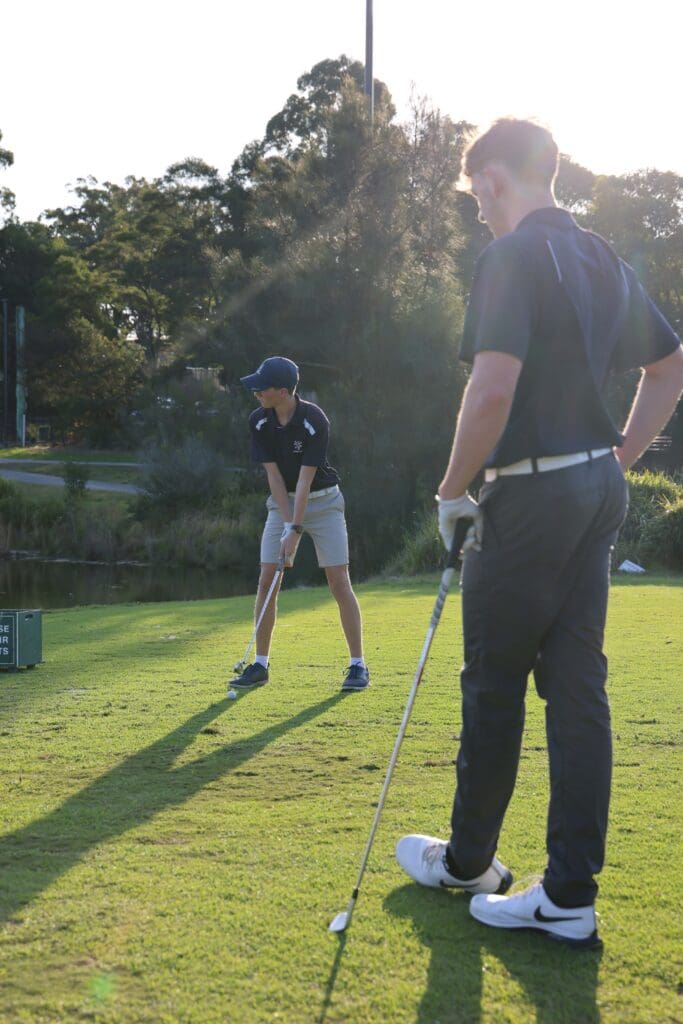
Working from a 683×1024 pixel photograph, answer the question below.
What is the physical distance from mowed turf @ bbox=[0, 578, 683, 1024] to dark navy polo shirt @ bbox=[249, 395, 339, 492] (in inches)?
52.4

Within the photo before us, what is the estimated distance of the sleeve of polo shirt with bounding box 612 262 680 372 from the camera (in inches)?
139

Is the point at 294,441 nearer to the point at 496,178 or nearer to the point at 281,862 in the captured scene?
the point at 281,862

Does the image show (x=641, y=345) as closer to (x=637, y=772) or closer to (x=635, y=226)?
(x=637, y=772)

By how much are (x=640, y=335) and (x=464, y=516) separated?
809 millimetres

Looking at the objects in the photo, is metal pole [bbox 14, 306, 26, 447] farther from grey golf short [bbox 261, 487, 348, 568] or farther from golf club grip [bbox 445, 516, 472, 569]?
golf club grip [bbox 445, 516, 472, 569]

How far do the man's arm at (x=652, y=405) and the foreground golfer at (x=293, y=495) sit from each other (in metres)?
3.53

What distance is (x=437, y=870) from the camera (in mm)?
3609

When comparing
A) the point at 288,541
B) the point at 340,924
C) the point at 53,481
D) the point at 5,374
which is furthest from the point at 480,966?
the point at 5,374

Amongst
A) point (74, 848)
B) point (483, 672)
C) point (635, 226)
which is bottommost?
point (74, 848)

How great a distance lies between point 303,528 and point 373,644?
91.1 inches

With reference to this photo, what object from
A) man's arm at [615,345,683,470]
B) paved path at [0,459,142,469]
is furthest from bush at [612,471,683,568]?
paved path at [0,459,142,469]

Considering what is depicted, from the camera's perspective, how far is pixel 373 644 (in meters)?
9.35

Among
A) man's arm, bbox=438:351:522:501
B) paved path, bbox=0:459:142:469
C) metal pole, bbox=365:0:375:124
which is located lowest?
man's arm, bbox=438:351:522:501

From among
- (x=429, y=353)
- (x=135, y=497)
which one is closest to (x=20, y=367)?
(x=135, y=497)
